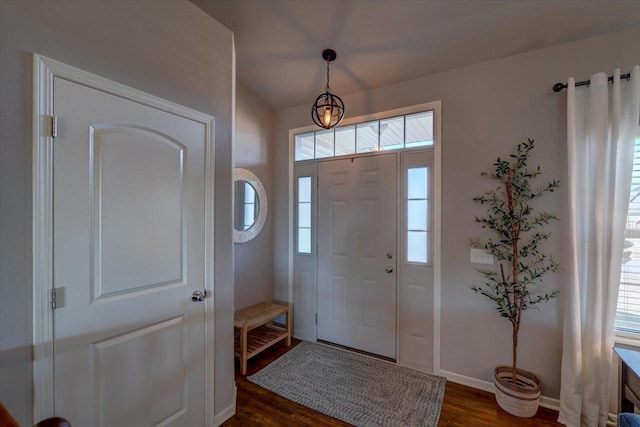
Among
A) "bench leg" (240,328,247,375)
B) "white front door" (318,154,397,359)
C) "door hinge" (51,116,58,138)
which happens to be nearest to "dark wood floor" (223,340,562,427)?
"bench leg" (240,328,247,375)

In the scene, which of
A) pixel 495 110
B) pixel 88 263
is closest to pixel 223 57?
pixel 88 263

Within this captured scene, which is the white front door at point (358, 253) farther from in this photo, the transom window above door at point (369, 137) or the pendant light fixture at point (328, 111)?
the pendant light fixture at point (328, 111)

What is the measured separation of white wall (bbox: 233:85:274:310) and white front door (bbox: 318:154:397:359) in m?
0.68

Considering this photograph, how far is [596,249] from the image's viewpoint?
187 centimetres

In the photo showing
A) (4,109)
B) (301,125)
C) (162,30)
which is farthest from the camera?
(301,125)

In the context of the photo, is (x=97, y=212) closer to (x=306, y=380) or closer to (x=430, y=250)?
(x=306, y=380)

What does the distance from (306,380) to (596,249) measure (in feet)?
7.99

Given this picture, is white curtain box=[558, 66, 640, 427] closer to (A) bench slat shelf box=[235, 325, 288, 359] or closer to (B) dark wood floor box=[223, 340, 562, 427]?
(B) dark wood floor box=[223, 340, 562, 427]

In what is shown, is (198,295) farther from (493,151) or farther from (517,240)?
(493,151)

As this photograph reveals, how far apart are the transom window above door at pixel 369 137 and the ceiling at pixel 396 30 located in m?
0.42

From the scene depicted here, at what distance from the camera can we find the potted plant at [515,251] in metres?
2.11

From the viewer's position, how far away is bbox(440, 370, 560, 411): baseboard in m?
2.09

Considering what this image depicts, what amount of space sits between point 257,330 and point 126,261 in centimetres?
204

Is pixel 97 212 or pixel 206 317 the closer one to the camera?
pixel 97 212
